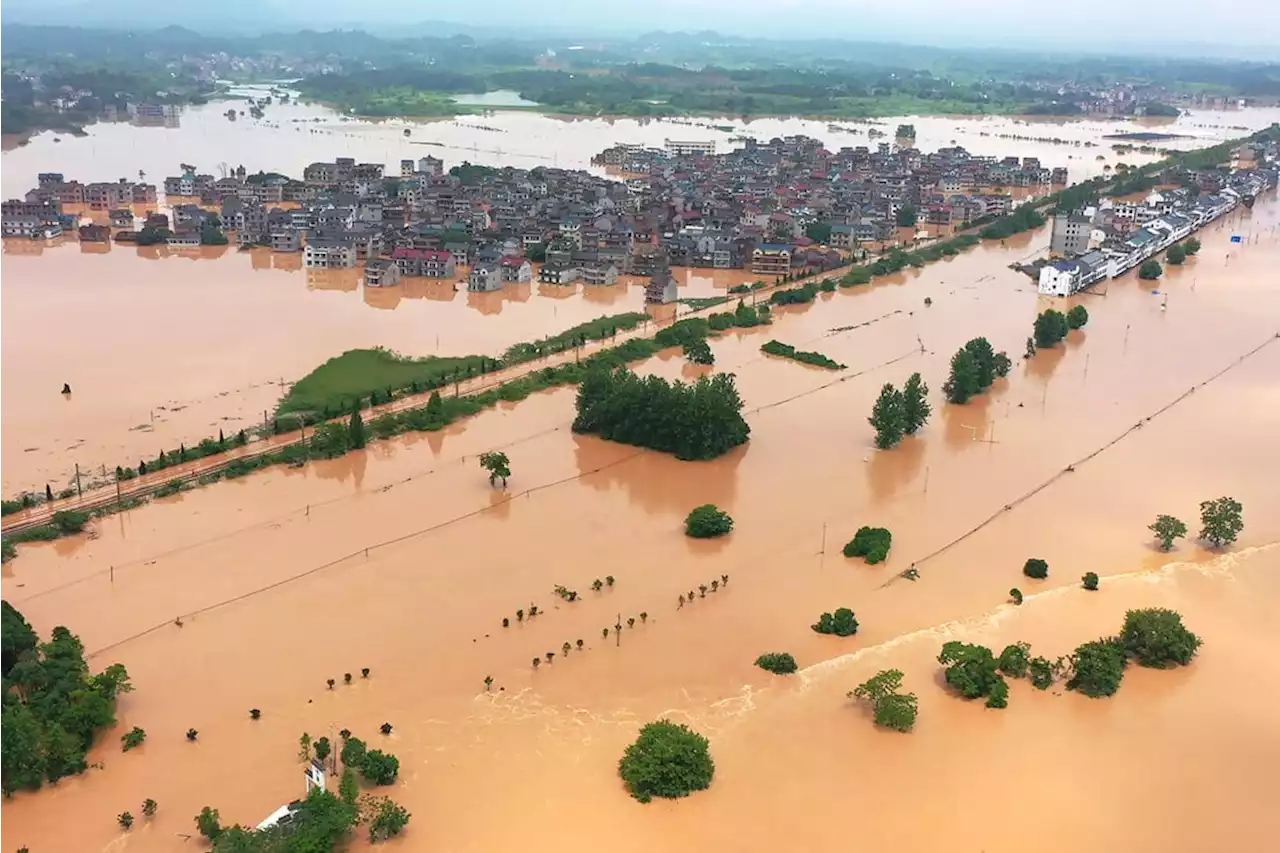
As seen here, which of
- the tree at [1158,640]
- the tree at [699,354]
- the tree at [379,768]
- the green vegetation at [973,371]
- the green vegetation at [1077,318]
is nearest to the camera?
the tree at [379,768]

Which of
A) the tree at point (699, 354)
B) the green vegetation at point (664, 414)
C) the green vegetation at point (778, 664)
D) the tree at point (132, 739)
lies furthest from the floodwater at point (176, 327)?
the green vegetation at point (778, 664)

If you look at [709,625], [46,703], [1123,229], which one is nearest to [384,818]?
[46,703]

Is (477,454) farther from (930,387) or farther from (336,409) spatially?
(930,387)

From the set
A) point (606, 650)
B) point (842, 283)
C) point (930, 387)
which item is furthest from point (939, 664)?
point (842, 283)

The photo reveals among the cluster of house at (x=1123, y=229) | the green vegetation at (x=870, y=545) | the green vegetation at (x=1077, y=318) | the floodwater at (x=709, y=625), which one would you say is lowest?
the floodwater at (x=709, y=625)

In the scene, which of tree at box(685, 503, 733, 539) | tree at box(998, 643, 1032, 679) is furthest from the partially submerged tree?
tree at box(998, 643, 1032, 679)

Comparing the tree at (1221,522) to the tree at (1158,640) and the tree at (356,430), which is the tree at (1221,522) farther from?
the tree at (356,430)

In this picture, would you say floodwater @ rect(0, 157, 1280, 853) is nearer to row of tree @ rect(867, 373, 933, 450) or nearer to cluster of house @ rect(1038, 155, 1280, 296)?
row of tree @ rect(867, 373, 933, 450)
